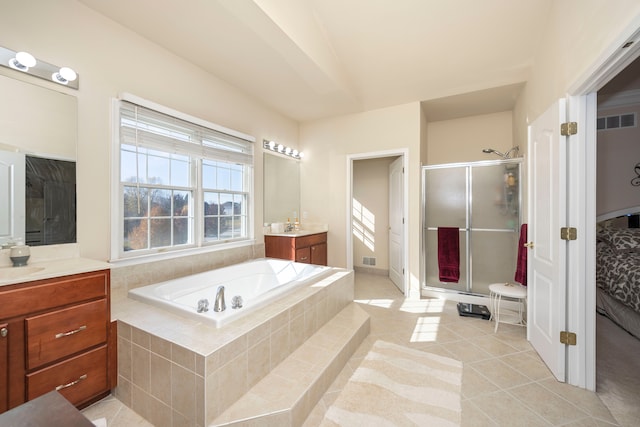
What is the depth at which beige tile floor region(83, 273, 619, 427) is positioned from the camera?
5.02 ft

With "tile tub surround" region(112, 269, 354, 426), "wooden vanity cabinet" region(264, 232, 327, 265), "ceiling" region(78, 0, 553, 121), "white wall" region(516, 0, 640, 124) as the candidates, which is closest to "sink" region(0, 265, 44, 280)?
"tile tub surround" region(112, 269, 354, 426)

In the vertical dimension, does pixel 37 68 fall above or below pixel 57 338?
above

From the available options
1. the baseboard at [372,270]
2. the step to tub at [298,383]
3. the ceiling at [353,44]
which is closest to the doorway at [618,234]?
the ceiling at [353,44]

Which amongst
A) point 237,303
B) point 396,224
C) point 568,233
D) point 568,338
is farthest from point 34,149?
point 396,224

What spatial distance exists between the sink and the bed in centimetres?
433

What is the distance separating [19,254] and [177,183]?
123 centimetres

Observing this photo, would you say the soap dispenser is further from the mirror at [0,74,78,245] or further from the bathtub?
the bathtub

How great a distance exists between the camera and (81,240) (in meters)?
1.93

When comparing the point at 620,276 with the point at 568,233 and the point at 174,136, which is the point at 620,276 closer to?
the point at 568,233

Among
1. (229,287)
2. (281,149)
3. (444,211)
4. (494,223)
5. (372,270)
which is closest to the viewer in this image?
(229,287)

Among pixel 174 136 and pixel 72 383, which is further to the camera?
pixel 174 136

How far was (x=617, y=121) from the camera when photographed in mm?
3475

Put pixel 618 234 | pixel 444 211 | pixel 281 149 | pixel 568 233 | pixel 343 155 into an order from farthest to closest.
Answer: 1. pixel 343 155
2. pixel 281 149
3. pixel 444 211
4. pixel 618 234
5. pixel 568 233

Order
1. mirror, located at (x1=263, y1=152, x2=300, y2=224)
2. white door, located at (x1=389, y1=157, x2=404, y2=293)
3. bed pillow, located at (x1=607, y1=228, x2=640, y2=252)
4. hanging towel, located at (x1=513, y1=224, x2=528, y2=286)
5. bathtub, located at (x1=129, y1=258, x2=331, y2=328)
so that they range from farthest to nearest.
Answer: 1. white door, located at (x1=389, y1=157, x2=404, y2=293)
2. mirror, located at (x1=263, y1=152, x2=300, y2=224)
3. bed pillow, located at (x1=607, y1=228, x2=640, y2=252)
4. hanging towel, located at (x1=513, y1=224, x2=528, y2=286)
5. bathtub, located at (x1=129, y1=258, x2=331, y2=328)
